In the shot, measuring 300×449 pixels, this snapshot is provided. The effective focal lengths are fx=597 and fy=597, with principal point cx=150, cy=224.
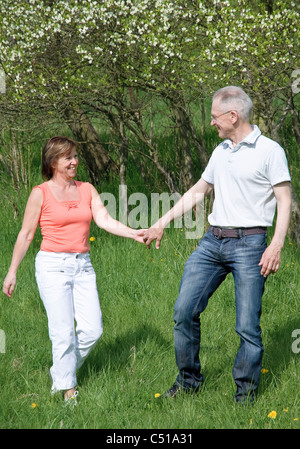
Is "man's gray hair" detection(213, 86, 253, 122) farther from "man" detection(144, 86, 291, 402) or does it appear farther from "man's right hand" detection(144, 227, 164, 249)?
"man's right hand" detection(144, 227, 164, 249)

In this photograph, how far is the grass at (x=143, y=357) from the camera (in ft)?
12.4

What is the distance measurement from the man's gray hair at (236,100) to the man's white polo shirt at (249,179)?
14cm

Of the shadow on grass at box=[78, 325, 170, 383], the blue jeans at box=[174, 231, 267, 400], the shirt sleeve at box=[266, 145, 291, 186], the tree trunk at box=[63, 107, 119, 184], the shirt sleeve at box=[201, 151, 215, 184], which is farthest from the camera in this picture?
the tree trunk at box=[63, 107, 119, 184]

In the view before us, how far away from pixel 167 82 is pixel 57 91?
1.29 metres

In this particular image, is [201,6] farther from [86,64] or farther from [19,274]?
[19,274]

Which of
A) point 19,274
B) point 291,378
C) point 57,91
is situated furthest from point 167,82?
point 291,378

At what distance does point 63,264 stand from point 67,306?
28cm

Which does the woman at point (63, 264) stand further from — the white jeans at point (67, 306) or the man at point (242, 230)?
the man at point (242, 230)

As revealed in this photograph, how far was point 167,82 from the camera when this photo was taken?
688cm

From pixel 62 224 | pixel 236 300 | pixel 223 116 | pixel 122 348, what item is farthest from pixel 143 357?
pixel 223 116

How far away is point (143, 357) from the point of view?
457cm

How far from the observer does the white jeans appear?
3959mm

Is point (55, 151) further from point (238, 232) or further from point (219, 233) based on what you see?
point (238, 232)

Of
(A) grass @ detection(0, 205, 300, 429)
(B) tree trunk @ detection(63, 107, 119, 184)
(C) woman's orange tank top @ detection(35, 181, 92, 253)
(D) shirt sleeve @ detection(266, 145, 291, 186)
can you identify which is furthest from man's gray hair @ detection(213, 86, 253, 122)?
(B) tree trunk @ detection(63, 107, 119, 184)
